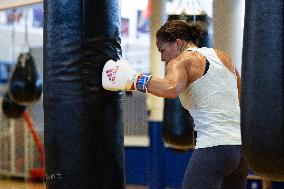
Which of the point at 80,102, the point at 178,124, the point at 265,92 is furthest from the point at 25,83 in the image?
the point at 265,92

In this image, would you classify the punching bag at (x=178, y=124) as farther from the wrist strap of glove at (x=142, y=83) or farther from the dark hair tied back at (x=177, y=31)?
the wrist strap of glove at (x=142, y=83)

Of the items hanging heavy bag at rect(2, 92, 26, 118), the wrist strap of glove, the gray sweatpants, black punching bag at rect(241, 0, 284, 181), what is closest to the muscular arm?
the wrist strap of glove

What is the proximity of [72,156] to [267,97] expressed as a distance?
1.05 meters

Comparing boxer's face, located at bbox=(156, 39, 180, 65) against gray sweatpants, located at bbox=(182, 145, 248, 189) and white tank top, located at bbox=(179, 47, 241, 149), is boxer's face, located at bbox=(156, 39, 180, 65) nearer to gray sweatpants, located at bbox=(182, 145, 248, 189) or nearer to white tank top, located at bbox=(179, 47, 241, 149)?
white tank top, located at bbox=(179, 47, 241, 149)

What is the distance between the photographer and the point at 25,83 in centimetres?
528

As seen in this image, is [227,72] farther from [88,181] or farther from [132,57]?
[132,57]

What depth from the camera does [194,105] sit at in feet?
7.08

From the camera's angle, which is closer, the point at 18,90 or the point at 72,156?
the point at 72,156

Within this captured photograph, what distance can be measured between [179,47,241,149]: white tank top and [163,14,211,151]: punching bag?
2004 millimetres

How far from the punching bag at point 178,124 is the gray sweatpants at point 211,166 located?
207cm

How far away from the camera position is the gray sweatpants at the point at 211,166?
1983 millimetres

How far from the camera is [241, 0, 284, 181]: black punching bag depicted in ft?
4.17

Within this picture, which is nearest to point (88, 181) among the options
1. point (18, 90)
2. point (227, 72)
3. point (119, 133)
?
point (119, 133)

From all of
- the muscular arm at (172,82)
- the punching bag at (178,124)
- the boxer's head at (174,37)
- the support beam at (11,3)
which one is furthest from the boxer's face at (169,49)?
the support beam at (11,3)
